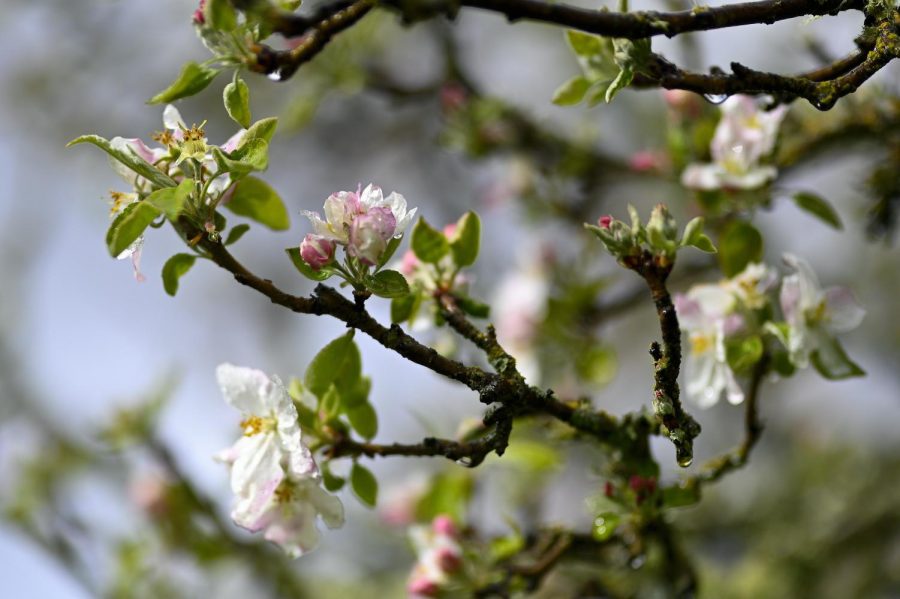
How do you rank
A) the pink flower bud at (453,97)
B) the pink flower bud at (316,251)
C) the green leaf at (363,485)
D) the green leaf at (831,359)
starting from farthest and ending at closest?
the pink flower bud at (453,97)
the green leaf at (831,359)
the green leaf at (363,485)
the pink flower bud at (316,251)

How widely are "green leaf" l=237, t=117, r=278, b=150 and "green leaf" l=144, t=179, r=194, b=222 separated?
9 centimetres

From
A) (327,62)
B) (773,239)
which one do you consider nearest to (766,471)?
(773,239)

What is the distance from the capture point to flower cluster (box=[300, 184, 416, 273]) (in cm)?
107

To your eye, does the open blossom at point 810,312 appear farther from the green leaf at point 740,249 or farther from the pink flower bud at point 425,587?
the pink flower bud at point 425,587

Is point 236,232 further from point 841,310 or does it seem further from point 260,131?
point 841,310

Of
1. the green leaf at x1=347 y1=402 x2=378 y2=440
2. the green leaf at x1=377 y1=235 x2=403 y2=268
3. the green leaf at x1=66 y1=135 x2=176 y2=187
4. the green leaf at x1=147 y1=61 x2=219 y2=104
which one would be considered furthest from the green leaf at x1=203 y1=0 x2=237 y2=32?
the green leaf at x1=347 y1=402 x2=378 y2=440

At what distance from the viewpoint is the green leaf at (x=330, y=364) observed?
1.19 meters

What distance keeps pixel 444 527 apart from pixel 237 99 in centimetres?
89

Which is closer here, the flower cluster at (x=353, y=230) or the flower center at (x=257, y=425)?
the flower cluster at (x=353, y=230)

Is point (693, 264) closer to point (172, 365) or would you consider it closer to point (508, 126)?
point (508, 126)

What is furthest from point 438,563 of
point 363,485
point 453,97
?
point 453,97

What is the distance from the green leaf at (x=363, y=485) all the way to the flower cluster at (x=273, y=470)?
0.06m

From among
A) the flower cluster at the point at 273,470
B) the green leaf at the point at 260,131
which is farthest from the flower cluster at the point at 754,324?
the green leaf at the point at 260,131

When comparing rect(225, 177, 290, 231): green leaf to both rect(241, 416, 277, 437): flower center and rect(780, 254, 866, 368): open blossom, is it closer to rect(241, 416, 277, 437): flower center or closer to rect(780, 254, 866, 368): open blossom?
rect(241, 416, 277, 437): flower center
